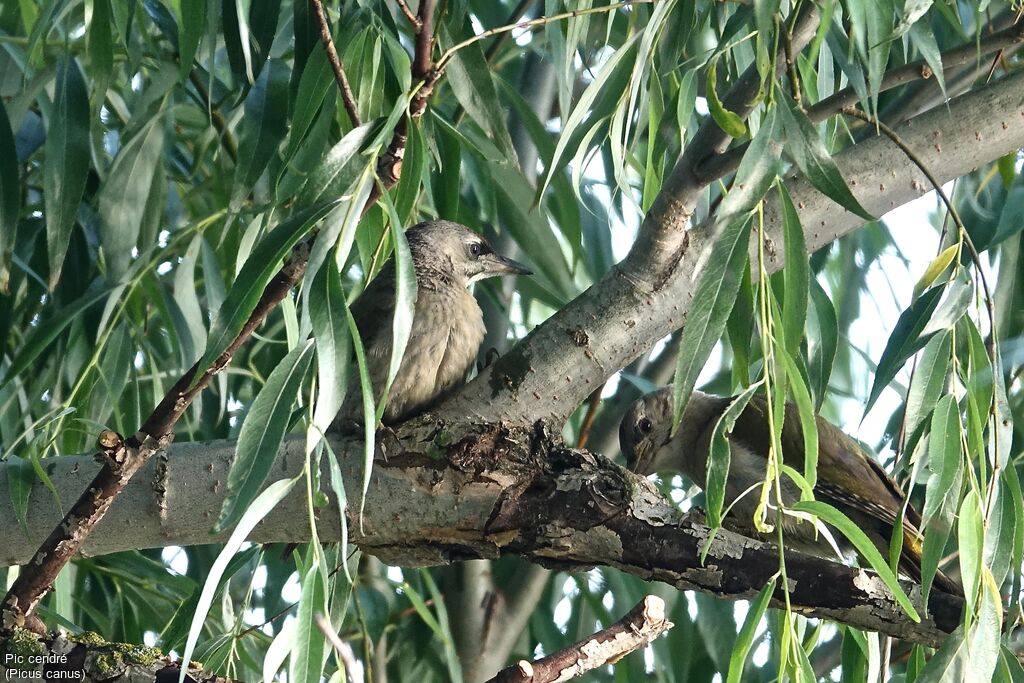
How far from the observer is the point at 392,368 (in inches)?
44.6

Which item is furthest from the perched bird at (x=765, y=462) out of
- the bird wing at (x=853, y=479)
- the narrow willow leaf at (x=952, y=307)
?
the narrow willow leaf at (x=952, y=307)

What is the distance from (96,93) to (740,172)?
1.32 m

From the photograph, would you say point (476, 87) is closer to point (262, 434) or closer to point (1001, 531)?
point (262, 434)

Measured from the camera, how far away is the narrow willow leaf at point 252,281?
1.16 metres

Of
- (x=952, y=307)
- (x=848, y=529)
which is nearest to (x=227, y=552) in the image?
(x=848, y=529)

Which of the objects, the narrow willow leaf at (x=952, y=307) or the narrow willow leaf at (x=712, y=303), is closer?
the narrow willow leaf at (x=712, y=303)

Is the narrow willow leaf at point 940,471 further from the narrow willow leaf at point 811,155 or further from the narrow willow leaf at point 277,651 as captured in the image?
the narrow willow leaf at point 277,651

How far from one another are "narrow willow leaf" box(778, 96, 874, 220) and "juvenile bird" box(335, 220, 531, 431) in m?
0.97

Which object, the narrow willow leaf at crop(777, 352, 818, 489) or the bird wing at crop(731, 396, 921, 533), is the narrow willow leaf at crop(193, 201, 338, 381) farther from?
the bird wing at crop(731, 396, 921, 533)

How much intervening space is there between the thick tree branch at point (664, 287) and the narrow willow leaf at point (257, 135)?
52 cm

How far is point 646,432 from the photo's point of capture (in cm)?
313

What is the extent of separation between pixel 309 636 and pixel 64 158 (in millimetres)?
1198

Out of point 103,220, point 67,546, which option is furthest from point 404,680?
point 67,546

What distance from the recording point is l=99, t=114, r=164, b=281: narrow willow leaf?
2.27 meters
